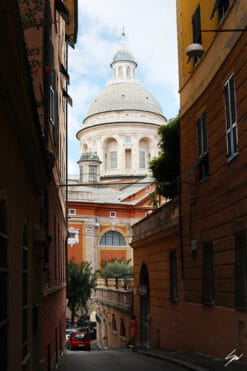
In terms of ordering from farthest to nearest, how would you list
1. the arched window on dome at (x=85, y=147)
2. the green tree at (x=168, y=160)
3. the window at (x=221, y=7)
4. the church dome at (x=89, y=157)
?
1. the arched window on dome at (x=85, y=147)
2. the church dome at (x=89, y=157)
3. the green tree at (x=168, y=160)
4. the window at (x=221, y=7)

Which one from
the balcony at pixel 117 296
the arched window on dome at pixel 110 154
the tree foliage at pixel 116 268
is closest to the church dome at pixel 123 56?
the arched window on dome at pixel 110 154

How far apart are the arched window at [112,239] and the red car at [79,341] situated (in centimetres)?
2916

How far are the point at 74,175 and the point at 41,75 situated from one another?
69.1m

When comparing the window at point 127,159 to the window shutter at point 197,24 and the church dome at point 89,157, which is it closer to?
the church dome at point 89,157

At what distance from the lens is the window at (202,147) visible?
13.9 meters

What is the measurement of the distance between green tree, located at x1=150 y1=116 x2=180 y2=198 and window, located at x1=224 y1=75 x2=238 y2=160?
35.0 ft

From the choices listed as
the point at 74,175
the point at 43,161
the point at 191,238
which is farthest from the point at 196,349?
the point at 74,175

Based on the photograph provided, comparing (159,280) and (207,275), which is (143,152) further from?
(207,275)

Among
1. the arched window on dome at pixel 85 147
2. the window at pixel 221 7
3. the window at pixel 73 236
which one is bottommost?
the window at pixel 73 236

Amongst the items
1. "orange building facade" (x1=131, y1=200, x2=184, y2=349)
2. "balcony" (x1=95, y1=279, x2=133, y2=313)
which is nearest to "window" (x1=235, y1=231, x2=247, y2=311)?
"orange building facade" (x1=131, y1=200, x2=184, y2=349)

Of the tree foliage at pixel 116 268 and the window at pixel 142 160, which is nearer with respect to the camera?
the tree foliage at pixel 116 268

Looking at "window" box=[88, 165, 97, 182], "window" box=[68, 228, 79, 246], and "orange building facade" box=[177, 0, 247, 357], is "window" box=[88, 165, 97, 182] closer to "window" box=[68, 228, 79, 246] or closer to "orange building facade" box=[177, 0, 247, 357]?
"window" box=[68, 228, 79, 246]

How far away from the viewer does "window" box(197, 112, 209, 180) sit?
13.9 metres

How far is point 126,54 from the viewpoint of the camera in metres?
83.2
